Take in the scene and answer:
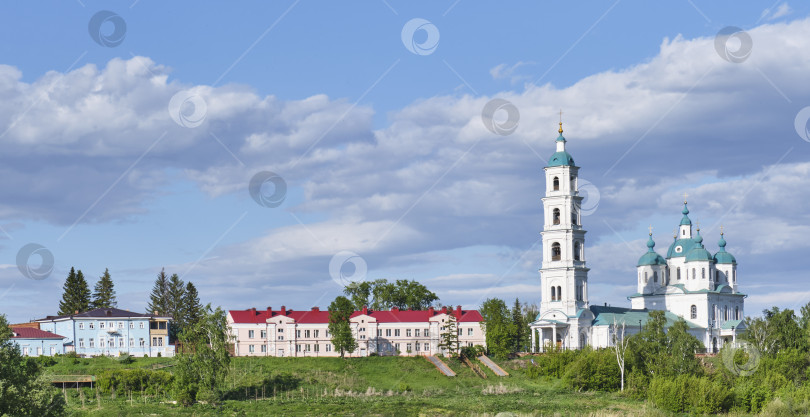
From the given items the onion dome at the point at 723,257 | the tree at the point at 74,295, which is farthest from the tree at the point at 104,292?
the onion dome at the point at 723,257

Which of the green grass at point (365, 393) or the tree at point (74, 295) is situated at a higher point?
the tree at point (74, 295)

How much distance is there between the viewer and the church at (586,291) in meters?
99.8

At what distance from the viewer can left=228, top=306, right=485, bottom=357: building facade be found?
318 feet

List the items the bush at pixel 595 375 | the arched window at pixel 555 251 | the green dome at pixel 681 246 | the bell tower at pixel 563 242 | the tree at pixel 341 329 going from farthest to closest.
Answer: the green dome at pixel 681 246 → the arched window at pixel 555 251 → the bell tower at pixel 563 242 → the tree at pixel 341 329 → the bush at pixel 595 375

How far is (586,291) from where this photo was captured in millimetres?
101188

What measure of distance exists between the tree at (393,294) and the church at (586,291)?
16090 millimetres

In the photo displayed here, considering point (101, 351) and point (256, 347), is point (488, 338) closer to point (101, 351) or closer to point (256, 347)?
point (256, 347)

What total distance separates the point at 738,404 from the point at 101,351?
5514 cm

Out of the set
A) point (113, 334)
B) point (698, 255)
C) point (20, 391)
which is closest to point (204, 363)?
point (20, 391)

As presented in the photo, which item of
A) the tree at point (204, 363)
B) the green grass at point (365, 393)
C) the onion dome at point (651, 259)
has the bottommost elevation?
the green grass at point (365, 393)

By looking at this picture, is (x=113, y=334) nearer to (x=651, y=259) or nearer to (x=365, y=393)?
(x=365, y=393)

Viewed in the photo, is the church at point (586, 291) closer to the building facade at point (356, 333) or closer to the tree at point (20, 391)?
the building facade at point (356, 333)

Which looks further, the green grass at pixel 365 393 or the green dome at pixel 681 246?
the green dome at pixel 681 246

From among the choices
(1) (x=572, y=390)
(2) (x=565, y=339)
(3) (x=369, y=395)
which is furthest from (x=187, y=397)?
(2) (x=565, y=339)
